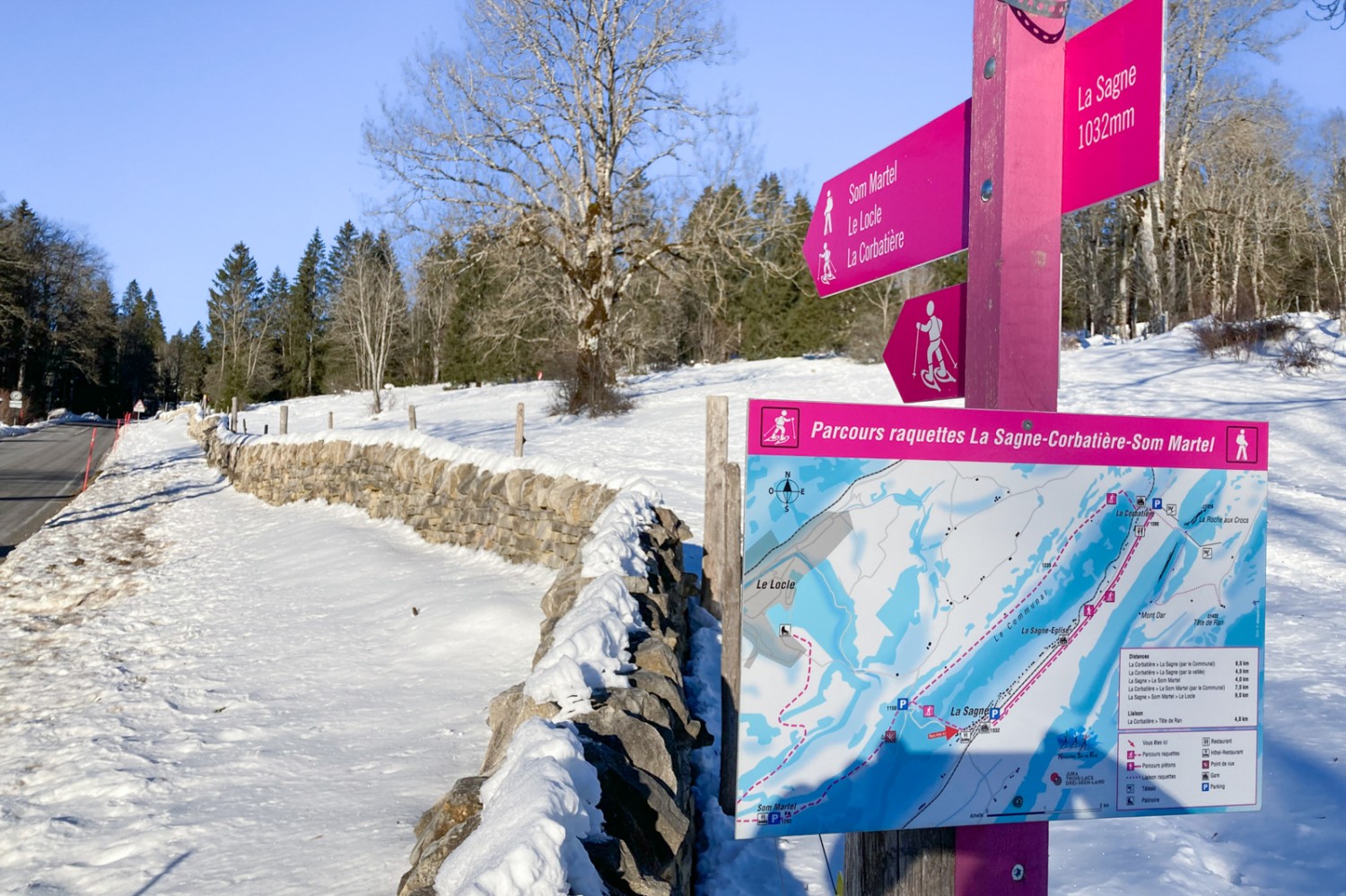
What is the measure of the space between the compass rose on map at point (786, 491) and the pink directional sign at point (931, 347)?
0.55 m

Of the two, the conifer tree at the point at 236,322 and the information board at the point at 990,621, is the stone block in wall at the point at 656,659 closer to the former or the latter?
the information board at the point at 990,621

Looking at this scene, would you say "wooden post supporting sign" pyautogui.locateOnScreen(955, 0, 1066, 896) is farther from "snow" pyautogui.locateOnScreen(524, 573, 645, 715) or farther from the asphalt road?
the asphalt road

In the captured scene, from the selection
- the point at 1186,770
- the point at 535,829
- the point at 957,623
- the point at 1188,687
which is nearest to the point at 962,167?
the point at 957,623

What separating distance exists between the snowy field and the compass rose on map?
2.97 meters

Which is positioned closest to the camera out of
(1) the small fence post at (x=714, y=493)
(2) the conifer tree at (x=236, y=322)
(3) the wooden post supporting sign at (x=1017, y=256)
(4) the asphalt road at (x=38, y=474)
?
(3) the wooden post supporting sign at (x=1017, y=256)

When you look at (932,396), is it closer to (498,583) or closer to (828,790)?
(828,790)

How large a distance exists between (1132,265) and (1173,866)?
32.0 meters

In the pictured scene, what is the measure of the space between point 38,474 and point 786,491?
27.8 m

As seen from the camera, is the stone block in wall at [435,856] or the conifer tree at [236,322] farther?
the conifer tree at [236,322]

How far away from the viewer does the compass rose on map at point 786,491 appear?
1844 mm

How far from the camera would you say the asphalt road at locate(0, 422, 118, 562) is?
17.0 metres

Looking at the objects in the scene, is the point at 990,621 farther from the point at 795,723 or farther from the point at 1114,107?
the point at 1114,107

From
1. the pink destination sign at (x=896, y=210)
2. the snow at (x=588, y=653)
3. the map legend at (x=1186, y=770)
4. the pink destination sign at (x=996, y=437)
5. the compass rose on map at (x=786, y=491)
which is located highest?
the pink destination sign at (x=896, y=210)

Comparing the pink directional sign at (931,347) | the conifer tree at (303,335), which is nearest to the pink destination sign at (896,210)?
the pink directional sign at (931,347)
